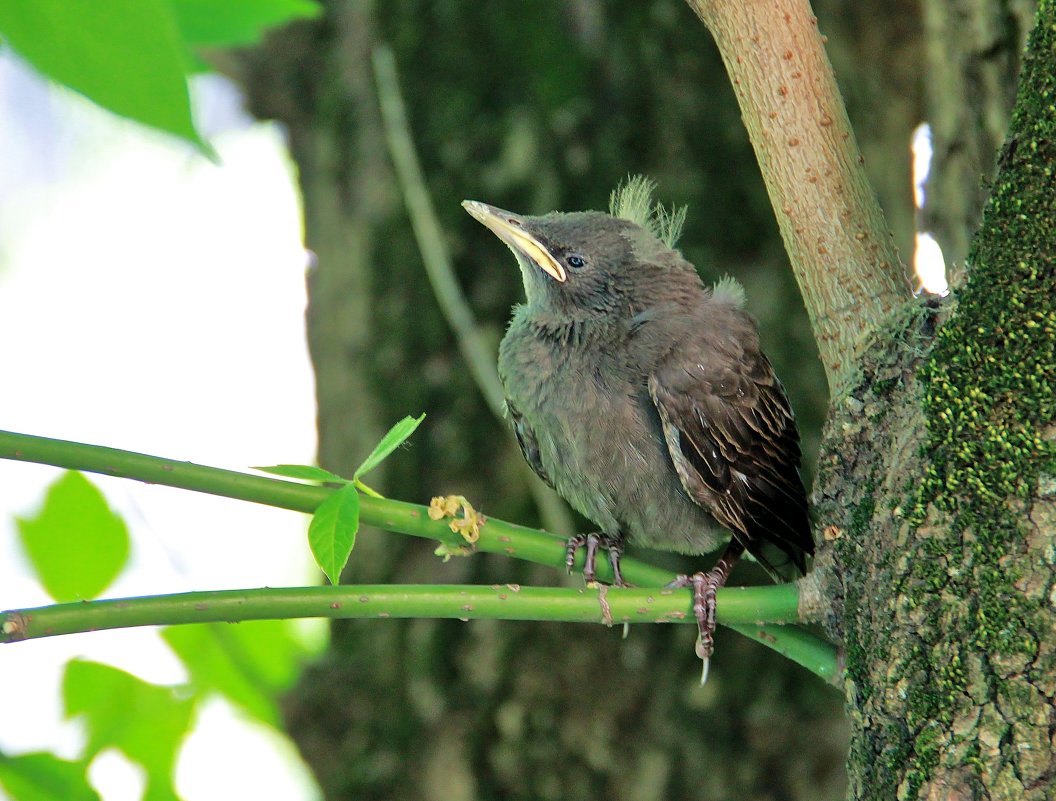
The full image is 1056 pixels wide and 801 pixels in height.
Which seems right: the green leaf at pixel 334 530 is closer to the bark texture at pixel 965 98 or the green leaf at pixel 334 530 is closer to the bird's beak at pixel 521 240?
the bird's beak at pixel 521 240

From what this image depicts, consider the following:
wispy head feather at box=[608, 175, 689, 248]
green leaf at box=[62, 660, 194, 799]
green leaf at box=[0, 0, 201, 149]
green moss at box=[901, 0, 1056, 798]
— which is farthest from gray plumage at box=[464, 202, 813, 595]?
green leaf at box=[0, 0, 201, 149]

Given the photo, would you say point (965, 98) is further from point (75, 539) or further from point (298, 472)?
point (75, 539)

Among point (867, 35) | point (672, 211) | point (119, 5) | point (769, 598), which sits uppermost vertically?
point (867, 35)

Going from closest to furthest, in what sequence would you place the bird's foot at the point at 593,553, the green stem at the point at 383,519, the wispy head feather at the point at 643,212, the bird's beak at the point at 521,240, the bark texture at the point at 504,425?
1. the green stem at the point at 383,519
2. the bird's foot at the point at 593,553
3. the bird's beak at the point at 521,240
4. the wispy head feather at the point at 643,212
5. the bark texture at the point at 504,425

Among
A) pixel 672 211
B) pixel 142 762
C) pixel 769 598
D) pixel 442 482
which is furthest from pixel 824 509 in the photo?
pixel 442 482

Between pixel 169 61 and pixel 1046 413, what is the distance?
107cm

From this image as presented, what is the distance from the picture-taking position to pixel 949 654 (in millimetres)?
1395

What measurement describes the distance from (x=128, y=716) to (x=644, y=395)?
3.95 feet

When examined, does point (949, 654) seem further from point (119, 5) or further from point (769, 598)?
point (119, 5)

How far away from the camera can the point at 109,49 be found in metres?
0.94

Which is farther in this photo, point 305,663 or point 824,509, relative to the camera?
point 305,663

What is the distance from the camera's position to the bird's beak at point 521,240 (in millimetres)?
2559

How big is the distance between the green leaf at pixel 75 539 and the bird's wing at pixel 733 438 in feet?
3.72

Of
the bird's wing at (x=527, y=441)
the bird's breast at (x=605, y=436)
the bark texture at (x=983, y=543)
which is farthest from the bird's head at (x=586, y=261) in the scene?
the bark texture at (x=983, y=543)
